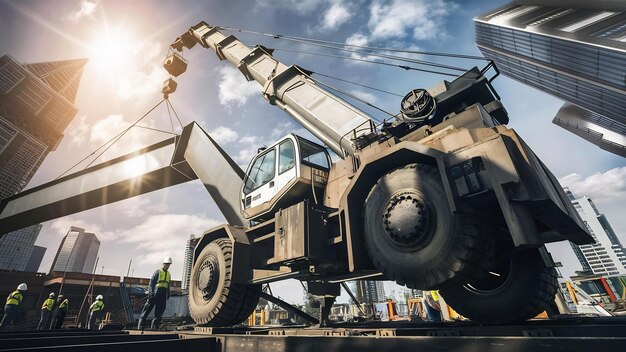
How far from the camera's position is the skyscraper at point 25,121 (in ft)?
262

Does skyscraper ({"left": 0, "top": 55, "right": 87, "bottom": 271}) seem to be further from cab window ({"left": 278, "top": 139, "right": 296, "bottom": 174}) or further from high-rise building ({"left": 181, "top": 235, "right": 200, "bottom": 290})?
cab window ({"left": 278, "top": 139, "right": 296, "bottom": 174})

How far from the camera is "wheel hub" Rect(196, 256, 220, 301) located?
5113 mm

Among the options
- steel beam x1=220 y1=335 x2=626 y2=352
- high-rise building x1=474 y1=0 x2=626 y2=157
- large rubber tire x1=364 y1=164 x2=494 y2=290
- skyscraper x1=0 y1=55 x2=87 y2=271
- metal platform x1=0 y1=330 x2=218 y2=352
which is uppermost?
skyscraper x1=0 y1=55 x2=87 y2=271

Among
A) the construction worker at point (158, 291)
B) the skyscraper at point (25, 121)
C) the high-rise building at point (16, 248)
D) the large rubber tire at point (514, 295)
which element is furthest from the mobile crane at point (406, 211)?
the high-rise building at point (16, 248)

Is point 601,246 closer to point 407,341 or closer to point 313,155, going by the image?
point 313,155

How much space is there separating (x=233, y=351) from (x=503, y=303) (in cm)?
297

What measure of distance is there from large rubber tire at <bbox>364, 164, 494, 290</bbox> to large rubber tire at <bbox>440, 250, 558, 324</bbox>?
1.58 feet

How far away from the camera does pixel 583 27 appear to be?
24.7 meters

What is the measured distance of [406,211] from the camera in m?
3.04

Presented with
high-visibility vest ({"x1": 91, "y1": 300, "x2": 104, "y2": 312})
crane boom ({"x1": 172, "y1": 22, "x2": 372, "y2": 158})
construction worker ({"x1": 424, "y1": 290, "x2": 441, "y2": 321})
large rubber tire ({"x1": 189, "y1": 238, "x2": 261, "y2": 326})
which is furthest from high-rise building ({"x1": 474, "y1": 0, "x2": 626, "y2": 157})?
high-visibility vest ({"x1": 91, "y1": 300, "x2": 104, "y2": 312})

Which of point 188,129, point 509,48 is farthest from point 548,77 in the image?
point 188,129

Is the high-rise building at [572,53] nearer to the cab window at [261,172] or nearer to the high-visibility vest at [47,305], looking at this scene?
the cab window at [261,172]

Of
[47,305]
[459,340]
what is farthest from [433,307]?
[47,305]

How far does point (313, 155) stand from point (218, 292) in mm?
3070
